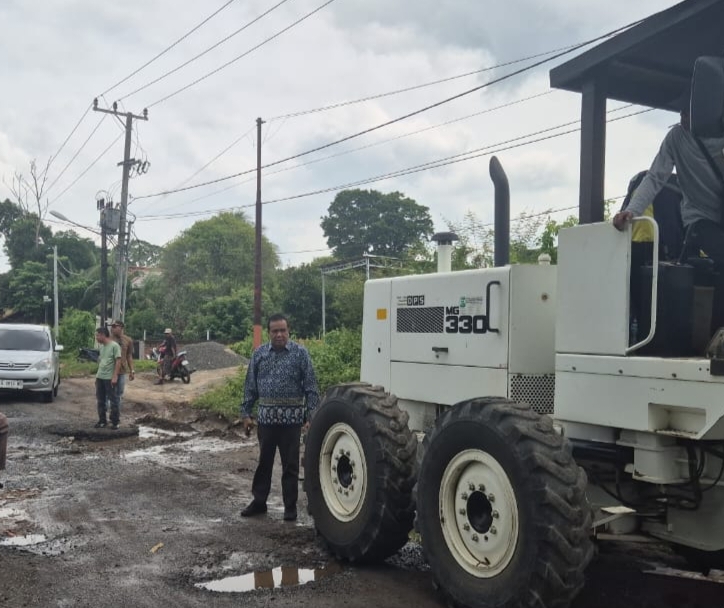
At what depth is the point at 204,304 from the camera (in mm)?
48188

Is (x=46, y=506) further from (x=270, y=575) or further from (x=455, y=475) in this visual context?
(x=455, y=475)

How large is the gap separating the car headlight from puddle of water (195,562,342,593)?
42.8 feet

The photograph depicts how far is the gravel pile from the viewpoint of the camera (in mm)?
28656

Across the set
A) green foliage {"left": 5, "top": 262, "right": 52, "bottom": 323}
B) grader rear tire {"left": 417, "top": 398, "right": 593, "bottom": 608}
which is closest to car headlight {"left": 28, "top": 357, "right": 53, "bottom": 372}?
grader rear tire {"left": 417, "top": 398, "right": 593, "bottom": 608}

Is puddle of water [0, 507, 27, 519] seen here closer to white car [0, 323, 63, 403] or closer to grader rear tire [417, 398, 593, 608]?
grader rear tire [417, 398, 593, 608]

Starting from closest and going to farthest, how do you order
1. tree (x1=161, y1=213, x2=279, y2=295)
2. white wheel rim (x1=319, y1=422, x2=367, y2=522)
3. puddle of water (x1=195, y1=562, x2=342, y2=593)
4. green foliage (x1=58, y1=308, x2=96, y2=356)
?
puddle of water (x1=195, y1=562, x2=342, y2=593) < white wheel rim (x1=319, y1=422, x2=367, y2=522) < green foliage (x1=58, y1=308, x2=96, y2=356) < tree (x1=161, y1=213, x2=279, y2=295)

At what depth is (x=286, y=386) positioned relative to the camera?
7.29m

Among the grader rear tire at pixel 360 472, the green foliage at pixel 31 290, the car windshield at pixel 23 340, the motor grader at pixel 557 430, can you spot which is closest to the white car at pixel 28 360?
the car windshield at pixel 23 340

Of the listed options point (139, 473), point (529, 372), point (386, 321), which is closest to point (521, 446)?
point (529, 372)

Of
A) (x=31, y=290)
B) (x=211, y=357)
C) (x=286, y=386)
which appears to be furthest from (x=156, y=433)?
(x=31, y=290)

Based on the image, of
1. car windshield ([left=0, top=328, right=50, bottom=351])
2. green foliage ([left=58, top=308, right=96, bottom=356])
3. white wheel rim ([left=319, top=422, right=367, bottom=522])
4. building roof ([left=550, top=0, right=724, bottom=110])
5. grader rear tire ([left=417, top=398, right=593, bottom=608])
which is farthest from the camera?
green foliage ([left=58, top=308, right=96, bottom=356])

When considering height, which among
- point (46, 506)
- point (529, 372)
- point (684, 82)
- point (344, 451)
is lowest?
point (46, 506)

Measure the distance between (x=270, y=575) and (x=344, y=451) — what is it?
100 centimetres

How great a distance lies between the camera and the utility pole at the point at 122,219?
29.2m
